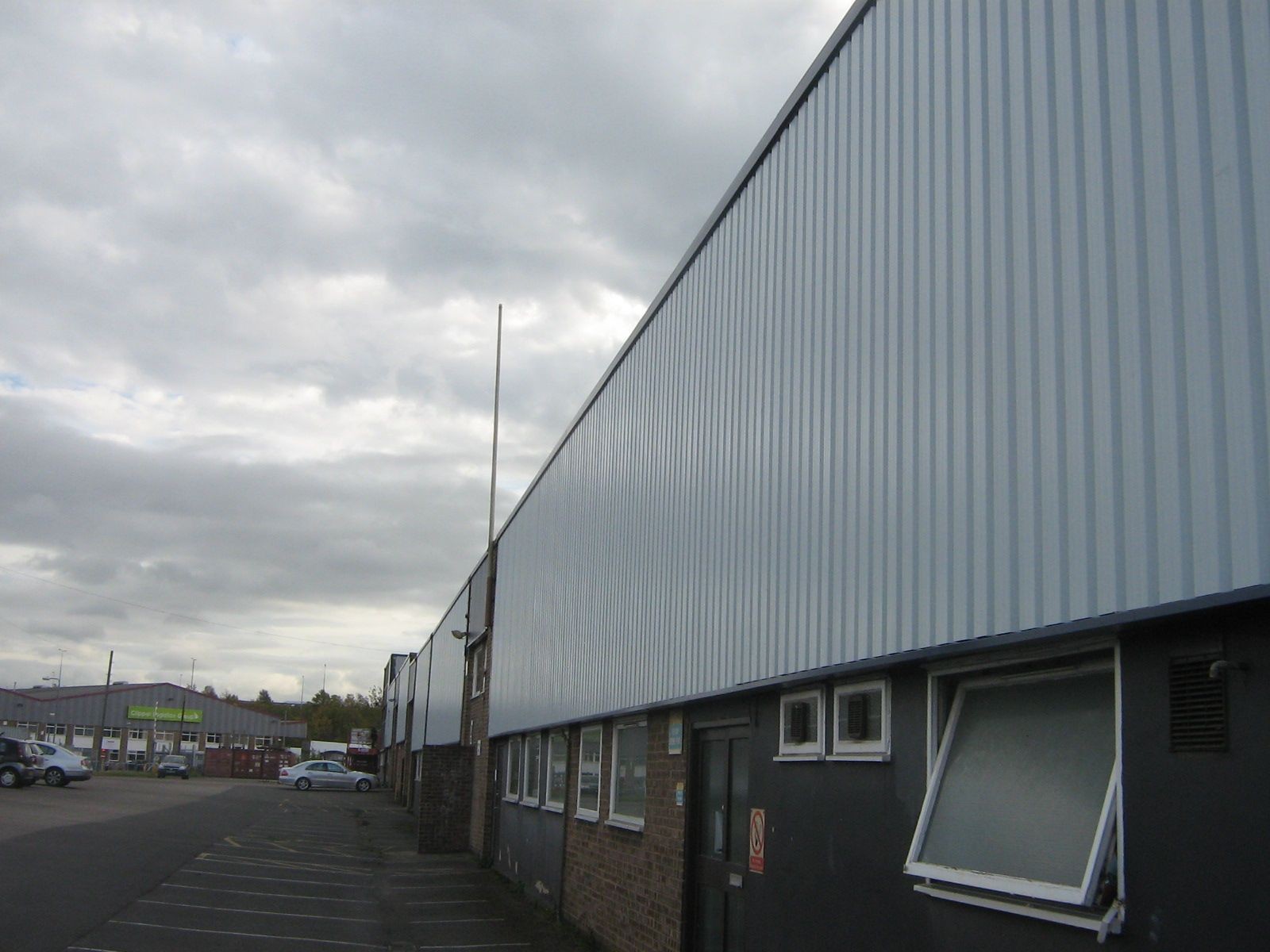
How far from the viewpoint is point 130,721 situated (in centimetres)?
10069

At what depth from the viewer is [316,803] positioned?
4800cm

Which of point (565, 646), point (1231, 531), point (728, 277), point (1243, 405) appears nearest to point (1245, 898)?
point (1231, 531)

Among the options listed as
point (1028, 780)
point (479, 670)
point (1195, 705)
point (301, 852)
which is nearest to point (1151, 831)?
point (1195, 705)

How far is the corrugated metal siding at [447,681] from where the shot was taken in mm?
32125

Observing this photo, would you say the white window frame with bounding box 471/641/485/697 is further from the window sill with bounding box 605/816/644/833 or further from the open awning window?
the open awning window

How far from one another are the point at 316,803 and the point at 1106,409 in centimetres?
4711

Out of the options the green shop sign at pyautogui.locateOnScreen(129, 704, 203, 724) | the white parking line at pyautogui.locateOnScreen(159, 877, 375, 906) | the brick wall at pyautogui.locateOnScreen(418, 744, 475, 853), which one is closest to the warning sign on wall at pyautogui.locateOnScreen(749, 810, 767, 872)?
the white parking line at pyautogui.locateOnScreen(159, 877, 375, 906)

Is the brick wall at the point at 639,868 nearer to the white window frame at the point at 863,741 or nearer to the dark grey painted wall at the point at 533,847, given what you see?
the dark grey painted wall at the point at 533,847

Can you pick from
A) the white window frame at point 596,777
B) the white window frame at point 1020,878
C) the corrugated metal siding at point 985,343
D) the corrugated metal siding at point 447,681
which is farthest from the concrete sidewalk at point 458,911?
the white window frame at point 1020,878

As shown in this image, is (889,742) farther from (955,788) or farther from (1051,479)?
(1051,479)

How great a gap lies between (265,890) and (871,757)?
45.7 ft

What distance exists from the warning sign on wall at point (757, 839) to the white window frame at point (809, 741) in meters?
0.50

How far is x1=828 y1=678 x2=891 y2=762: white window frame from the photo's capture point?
6.88 m

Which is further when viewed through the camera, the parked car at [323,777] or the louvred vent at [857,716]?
the parked car at [323,777]
